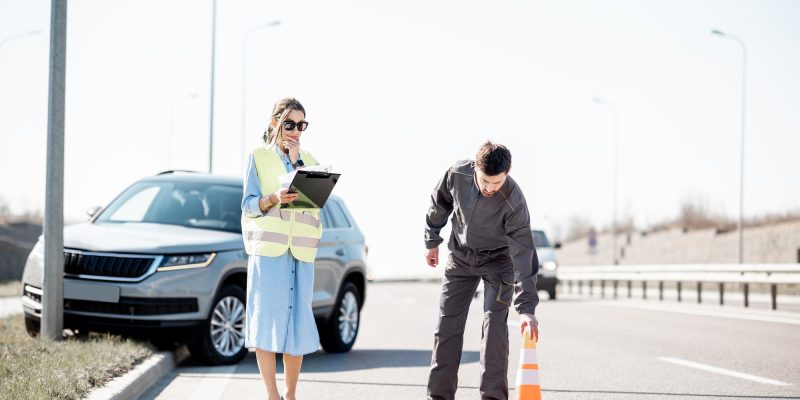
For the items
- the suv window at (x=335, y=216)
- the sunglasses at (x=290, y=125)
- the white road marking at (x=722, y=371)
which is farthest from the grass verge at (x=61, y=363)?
the white road marking at (x=722, y=371)

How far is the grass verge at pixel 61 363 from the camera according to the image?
261 inches

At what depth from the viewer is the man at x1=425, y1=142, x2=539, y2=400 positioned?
237 inches

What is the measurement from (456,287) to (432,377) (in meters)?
0.57

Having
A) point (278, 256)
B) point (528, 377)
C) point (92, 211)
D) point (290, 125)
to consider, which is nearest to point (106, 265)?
point (92, 211)

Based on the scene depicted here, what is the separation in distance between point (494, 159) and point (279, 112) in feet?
4.58

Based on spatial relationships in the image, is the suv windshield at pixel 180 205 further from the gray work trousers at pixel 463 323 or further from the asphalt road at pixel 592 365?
the gray work trousers at pixel 463 323

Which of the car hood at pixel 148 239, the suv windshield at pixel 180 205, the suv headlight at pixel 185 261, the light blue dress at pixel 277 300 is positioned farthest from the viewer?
the suv windshield at pixel 180 205

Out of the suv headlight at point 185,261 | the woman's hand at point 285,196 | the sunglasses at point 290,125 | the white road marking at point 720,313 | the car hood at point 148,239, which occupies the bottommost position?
the white road marking at point 720,313

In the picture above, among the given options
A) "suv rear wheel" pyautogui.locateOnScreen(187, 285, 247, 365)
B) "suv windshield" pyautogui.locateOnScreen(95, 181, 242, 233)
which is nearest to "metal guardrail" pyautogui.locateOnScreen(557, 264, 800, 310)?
"suv windshield" pyautogui.locateOnScreen(95, 181, 242, 233)

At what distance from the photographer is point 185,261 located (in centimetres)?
958

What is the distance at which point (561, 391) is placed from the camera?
838 centimetres

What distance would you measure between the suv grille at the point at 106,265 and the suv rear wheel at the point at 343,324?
256cm

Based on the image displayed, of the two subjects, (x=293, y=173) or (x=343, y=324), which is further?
(x=343, y=324)

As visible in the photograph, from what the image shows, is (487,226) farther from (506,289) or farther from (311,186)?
(311,186)
